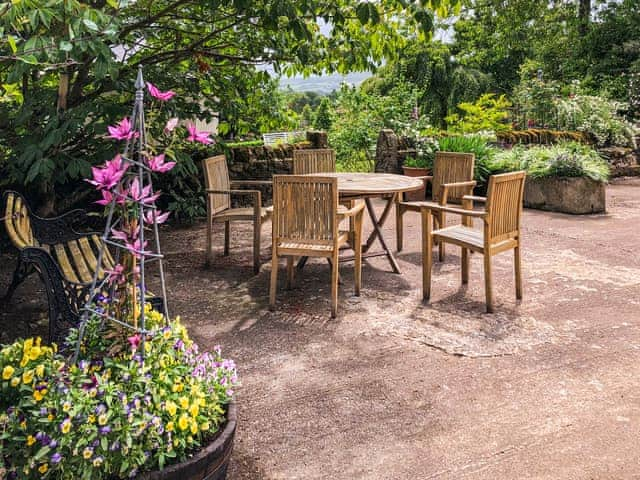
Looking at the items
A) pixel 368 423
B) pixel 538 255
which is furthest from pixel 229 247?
pixel 368 423

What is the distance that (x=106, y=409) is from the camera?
1636 millimetres

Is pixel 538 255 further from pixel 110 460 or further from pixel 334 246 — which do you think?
pixel 110 460

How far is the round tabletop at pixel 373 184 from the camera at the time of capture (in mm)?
4203

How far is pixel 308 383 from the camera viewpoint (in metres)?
2.76

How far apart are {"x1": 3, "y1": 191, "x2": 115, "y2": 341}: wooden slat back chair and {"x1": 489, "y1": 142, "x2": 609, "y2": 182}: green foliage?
5673 mm

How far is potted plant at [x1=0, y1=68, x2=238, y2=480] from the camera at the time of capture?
→ 5.23 ft

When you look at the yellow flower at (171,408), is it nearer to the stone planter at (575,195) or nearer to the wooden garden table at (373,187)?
the wooden garden table at (373,187)

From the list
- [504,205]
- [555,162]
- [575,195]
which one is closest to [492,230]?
[504,205]

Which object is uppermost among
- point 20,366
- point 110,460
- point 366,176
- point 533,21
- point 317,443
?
point 533,21

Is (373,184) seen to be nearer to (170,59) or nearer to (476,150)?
(170,59)

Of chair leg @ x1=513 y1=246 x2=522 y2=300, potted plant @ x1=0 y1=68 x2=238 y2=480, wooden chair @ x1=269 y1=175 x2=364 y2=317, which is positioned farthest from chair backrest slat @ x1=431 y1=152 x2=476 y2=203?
potted plant @ x1=0 y1=68 x2=238 y2=480

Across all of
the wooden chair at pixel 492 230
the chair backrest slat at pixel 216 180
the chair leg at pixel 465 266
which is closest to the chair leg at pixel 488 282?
the wooden chair at pixel 492 230

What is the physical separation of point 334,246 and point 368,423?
1423mm

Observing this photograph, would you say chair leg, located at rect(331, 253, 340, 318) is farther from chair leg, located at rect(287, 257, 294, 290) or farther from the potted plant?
the potted plant
